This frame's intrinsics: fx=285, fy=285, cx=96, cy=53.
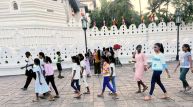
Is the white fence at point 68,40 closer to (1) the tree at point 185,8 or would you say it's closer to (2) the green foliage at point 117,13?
(1) the tree at point 185,8

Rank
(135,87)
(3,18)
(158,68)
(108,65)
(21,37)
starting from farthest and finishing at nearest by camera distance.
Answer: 1. (3,18)
2. (21,37)
3. (135,87)
4. (108,65)
5. (158,68)

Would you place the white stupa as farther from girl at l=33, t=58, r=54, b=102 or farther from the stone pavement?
girl at l=33, t=58, r=54, b=102

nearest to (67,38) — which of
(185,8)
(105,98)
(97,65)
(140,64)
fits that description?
(97,65)

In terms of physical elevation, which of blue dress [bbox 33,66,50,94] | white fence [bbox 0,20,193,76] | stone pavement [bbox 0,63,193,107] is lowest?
stone pavement [bbox 0,63,193,107]

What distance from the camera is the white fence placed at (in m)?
16.9

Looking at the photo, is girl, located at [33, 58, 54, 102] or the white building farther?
the white building

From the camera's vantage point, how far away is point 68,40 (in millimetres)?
21031

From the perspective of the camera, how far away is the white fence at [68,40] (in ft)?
55.4

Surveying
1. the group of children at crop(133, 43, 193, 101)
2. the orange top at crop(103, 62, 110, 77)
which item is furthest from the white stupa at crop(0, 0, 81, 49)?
the group of children at crop(133, 43, 193, 101)

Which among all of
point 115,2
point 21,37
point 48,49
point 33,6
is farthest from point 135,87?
point 115,2

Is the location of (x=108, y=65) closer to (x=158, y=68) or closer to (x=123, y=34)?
(x=158, y=68)

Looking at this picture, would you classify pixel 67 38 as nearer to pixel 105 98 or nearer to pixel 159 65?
pixel 105 98

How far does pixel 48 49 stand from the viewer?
1741 centimetres

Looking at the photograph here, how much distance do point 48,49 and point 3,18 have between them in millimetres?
12287
